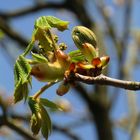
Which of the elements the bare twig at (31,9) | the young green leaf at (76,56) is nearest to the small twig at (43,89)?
the young green leaf at (76,56)

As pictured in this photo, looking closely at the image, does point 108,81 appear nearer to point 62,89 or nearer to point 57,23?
point 62,89

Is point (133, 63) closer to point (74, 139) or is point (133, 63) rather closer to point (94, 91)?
point (94, 91)

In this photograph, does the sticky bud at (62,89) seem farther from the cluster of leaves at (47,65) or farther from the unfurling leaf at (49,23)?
the unfurling leaf at (49,23)

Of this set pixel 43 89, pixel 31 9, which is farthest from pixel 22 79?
pixel 31 9

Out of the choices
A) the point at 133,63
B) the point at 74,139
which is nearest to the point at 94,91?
the point at 133,63

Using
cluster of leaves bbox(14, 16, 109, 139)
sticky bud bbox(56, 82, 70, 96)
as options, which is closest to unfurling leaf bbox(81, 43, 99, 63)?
cluster of leaves bbox(14, 16, 109, 139)

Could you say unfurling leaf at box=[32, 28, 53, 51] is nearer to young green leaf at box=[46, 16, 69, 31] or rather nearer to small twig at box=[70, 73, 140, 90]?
young green leaf at box=[46, 16, 69, 31]
